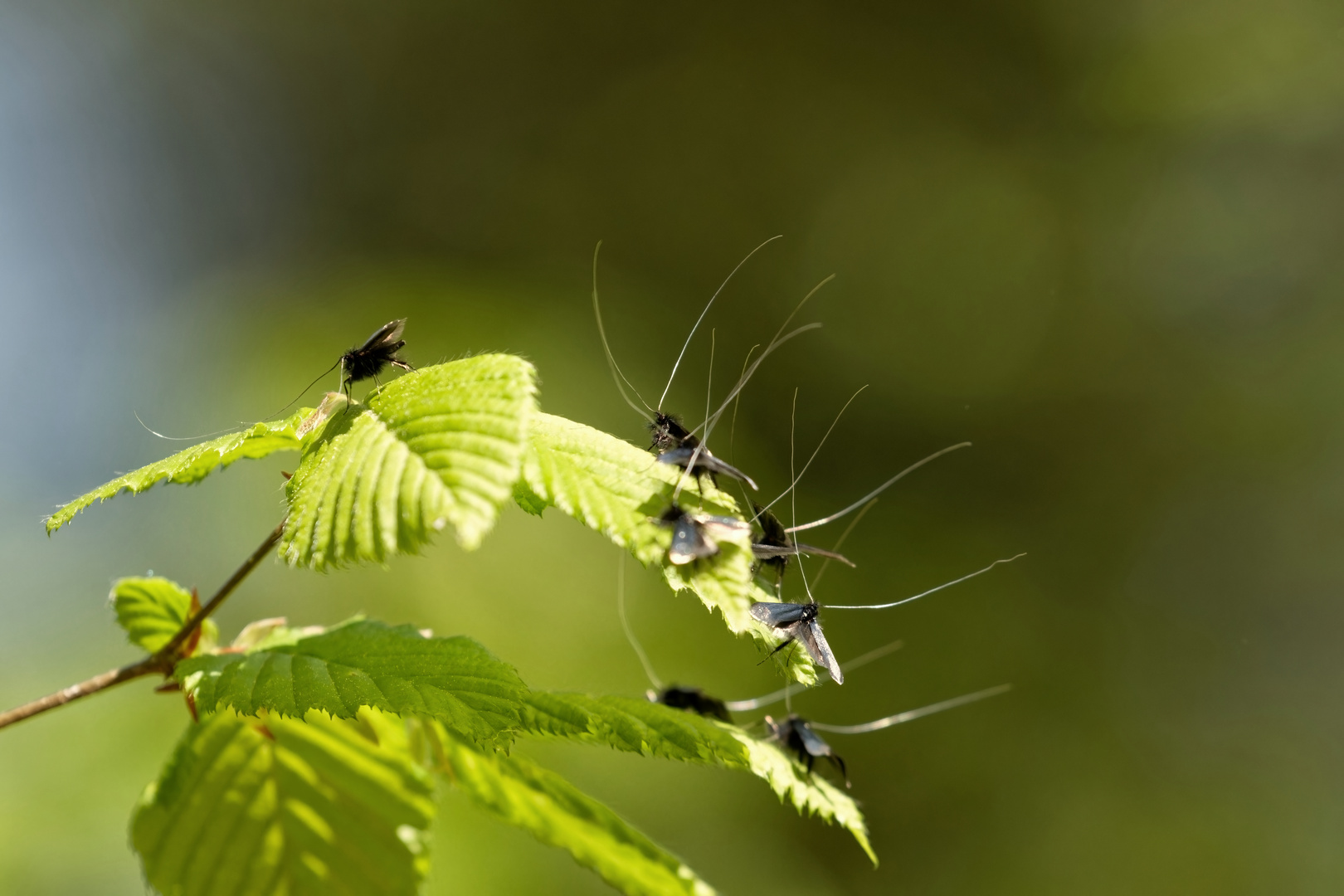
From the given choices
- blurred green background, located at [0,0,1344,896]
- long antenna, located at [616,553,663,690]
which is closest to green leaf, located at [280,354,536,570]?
long antenna, located at [616,553,663,690]

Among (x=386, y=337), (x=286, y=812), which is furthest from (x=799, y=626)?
(x=286, y=812)

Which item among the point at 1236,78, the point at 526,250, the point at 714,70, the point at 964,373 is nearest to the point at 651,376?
the point at 526,250

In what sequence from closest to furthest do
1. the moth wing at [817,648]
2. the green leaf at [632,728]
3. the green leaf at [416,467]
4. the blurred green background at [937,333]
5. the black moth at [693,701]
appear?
the green leaf at [416,467] < the moth wing at [817,648] < the green leaf at [632,728] < the black moth at [693,701] < the blurred green background at [937,333]

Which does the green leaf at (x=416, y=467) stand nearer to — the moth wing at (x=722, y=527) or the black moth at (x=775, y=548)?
the moth wing at (x=722, y=527)

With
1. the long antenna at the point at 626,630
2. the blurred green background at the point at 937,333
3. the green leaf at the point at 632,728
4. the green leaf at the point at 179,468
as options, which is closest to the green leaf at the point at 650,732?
the green leaf at the point at 632,728

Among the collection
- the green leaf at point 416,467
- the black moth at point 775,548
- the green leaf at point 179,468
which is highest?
the green leaf at point 179,468

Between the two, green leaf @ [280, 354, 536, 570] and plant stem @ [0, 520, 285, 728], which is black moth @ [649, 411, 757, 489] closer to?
green leaf @ [280, 354, 536, 570]
